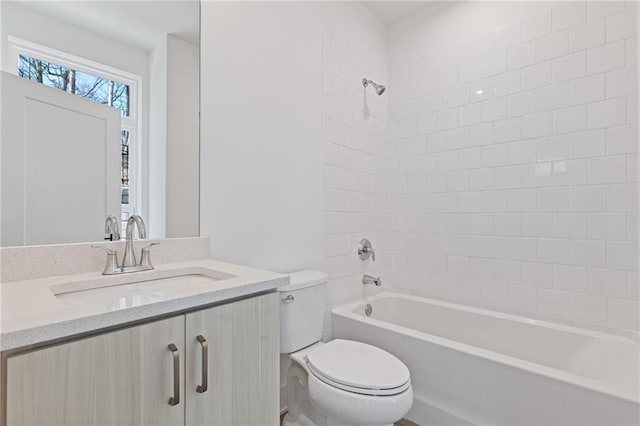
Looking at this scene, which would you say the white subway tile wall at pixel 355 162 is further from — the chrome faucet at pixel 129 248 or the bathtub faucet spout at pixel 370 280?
the chrome faucet at pixel 129 248

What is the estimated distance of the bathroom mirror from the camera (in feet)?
3.51

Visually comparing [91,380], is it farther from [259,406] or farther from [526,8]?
[526,8]

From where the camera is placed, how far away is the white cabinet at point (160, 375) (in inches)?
25.7

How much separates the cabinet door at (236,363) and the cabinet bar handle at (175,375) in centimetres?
4

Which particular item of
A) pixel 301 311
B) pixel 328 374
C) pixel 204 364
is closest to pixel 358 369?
pixel 328 374

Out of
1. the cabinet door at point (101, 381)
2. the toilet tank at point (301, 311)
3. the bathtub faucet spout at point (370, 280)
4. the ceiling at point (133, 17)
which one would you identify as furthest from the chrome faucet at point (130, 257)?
→ the bathtub faucet spout at point (370, 280)

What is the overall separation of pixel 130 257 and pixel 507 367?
1.64 m

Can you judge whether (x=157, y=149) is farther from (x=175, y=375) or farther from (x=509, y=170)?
(x=509, y=170)

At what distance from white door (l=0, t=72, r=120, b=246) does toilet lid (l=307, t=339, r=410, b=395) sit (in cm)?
106

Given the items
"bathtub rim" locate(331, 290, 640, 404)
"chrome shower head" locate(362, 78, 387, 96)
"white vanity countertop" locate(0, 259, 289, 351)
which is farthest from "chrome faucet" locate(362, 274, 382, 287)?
"chrome shower head" locate(362, 78, 387, 96)

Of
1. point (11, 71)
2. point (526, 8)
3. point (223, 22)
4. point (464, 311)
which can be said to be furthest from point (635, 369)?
point (11, 71)

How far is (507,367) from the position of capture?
55.8 inches

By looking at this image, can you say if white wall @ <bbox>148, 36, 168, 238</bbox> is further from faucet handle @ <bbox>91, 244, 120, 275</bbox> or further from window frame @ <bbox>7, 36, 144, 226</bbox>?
faucet handle @ <bbox>91, 244, 120, 275</bbox>

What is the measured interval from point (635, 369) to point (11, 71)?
2.80 metres
